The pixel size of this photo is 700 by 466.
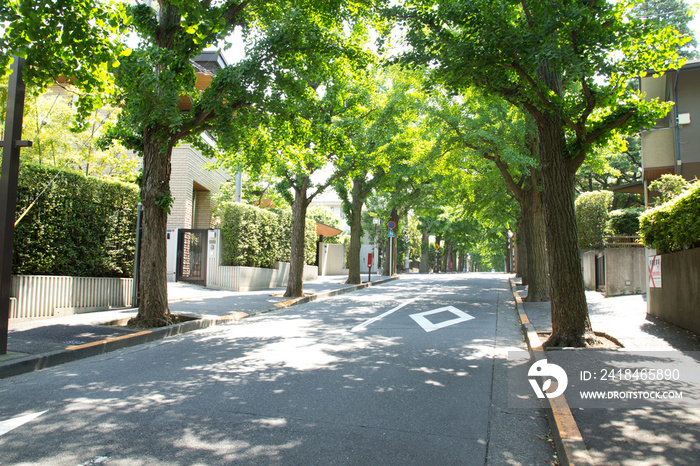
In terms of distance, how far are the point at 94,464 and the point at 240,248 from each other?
16405 millimetres

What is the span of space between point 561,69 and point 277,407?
20.3 feet

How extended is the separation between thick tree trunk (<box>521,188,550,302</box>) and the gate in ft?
41.0

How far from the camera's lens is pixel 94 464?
3.43m

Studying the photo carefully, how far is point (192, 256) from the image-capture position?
2105cm

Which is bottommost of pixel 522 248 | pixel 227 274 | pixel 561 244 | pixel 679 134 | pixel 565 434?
pixel 565 434

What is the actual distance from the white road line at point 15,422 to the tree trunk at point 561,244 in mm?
6578

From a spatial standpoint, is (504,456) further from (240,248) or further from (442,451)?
(240,248)

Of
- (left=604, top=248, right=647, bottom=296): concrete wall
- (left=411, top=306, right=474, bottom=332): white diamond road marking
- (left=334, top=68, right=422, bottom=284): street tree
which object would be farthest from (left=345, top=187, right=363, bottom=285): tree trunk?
(left=604, top=248, right=647, bottom=296): concrete wall

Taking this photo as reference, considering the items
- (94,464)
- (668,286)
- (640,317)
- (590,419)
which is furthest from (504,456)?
(640,317)

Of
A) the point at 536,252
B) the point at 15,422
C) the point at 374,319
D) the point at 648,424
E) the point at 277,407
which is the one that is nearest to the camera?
the point at 648,424

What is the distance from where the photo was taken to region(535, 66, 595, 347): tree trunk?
7453mm

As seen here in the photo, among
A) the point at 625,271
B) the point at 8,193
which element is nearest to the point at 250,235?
the point at 625,271

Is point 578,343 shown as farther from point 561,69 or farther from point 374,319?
point 374,319

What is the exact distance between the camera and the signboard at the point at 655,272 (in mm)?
10053
